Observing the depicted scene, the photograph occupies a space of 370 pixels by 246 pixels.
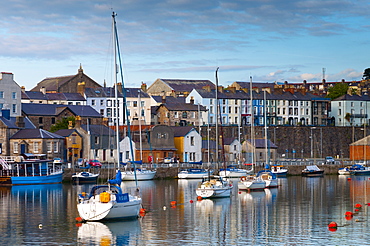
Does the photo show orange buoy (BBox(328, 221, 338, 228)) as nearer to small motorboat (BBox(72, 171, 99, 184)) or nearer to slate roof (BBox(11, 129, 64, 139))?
small motorboat (BBox(72, 171, 99, 184))

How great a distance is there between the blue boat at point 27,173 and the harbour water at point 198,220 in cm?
518

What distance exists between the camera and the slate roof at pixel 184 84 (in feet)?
467

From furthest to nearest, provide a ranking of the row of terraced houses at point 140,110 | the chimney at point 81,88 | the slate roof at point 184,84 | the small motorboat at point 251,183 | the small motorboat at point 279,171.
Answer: the slate roof at point 184,84
the chimney at point 81,88
the small motorboat at point 279,171
the row of terraced houses at point 140,110
the small motorboat at point 251,183

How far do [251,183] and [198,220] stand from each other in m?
19.9

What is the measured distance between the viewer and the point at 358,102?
427 ft

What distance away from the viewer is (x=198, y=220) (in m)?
38.7

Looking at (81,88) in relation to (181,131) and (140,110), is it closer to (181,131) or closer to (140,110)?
(140,110)

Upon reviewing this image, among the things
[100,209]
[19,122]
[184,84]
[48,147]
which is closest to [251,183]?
[100,209]

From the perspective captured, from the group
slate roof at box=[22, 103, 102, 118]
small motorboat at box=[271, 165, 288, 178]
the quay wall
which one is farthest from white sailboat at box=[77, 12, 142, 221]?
slate roof at box=[22, 103, 102, 118]

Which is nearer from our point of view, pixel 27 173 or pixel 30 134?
pixel 27 173

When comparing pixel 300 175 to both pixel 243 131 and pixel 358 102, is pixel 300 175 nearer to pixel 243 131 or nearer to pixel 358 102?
pixel 243 131

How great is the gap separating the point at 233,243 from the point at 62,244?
788cm

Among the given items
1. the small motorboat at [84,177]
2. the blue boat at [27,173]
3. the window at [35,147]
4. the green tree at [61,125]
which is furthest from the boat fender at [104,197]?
the green tree at [61,125]

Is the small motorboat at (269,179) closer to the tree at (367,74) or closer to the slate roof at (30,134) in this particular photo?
the slate roof at (30,134)
